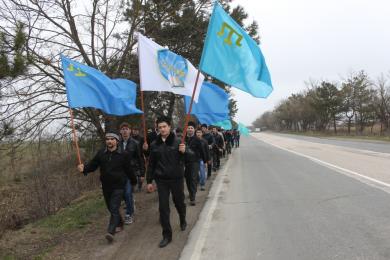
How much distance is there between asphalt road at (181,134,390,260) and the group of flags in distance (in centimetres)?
235

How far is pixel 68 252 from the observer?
5906 mm

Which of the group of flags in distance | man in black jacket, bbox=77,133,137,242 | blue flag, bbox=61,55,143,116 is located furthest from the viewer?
the group of flags in distance

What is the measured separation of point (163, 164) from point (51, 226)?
299cm

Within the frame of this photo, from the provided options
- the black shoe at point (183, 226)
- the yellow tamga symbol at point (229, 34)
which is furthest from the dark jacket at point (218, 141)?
the black shoe at point (183, 226)

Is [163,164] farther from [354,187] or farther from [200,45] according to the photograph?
[200,45]

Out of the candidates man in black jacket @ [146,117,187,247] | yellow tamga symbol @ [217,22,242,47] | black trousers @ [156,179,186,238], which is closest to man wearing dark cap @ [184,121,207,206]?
black trousers @ [156,179,186,238]

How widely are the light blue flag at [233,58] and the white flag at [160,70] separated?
1177 mm

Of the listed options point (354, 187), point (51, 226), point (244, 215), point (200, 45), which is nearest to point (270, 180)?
point (354, 187)

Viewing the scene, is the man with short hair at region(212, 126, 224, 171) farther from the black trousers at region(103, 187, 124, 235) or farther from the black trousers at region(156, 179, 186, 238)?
the black trousers at region(103, 187, 124, 235)

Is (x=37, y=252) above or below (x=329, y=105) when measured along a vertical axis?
below

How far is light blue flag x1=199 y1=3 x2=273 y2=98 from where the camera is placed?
730 cm

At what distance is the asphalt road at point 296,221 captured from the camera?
5387 millimetres

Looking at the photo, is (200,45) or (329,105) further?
(329,105)

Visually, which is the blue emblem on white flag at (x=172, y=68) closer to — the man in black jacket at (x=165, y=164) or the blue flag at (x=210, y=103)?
the blue flag at (x=210, y=103)
